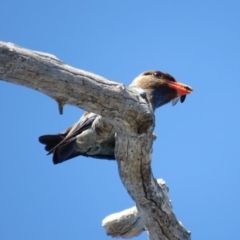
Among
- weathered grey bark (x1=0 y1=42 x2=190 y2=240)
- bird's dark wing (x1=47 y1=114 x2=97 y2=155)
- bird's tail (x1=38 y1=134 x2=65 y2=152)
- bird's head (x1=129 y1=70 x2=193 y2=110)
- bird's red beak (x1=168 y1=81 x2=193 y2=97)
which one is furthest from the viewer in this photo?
bird's head (x1=129 y1=70 x2=193 y2=110)

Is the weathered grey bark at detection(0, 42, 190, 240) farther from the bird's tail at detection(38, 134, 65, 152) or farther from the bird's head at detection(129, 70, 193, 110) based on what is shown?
the bird's head at detection(129, 70, 193, 110)

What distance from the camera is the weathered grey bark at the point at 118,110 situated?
497 centimetres

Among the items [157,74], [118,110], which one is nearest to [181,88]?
[157,74]

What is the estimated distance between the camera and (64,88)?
5164 millimetres

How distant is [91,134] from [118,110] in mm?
1459

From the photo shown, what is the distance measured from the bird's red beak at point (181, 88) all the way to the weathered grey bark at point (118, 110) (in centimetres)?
153

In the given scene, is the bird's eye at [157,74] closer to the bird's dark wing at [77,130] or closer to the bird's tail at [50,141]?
the bird's dark wing at [77,130]

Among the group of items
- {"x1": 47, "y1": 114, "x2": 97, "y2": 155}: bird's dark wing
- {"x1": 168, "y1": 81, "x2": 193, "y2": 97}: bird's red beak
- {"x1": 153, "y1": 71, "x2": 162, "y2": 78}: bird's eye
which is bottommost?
{"x1": 47, "y1": 114, "x2": 97, "y2": 155}: bird's dark wing

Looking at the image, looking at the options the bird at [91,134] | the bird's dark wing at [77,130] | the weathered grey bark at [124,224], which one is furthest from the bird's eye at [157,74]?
the weathered grey bark at [124,224]

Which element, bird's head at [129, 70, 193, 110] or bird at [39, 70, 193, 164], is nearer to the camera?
bird at [39, 70, 193, 164]

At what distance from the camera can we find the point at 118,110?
17.9ft

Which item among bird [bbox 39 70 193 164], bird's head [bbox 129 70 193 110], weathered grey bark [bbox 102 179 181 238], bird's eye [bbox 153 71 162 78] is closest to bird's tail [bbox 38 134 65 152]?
bird [bbox 39 70 193 164]

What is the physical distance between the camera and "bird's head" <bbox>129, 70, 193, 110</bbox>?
7590mm

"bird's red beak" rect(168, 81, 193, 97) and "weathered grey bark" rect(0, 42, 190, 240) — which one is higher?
"bird's red beak" rect(168, 81, 193, 97)
